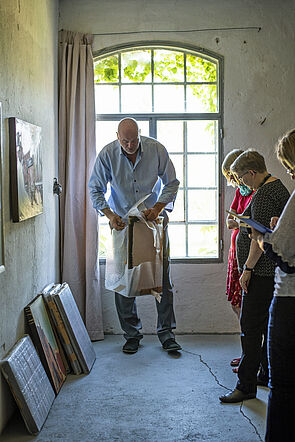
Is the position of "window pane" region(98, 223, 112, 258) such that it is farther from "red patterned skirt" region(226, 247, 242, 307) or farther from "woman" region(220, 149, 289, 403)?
"woman" region(220, 149, 289, 403)

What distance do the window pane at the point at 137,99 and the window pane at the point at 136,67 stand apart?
71mm

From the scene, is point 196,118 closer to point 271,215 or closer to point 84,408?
point 271,215

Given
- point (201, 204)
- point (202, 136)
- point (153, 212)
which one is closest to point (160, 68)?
point (202, 136)

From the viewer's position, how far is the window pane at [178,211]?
539cm

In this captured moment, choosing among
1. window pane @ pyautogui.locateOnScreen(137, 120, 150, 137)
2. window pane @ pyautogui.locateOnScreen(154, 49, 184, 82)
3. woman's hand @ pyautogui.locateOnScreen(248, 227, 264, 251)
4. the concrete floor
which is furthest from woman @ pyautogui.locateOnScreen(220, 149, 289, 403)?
window pane @ pyautogui.locateOnScreen(154, 49, 184, 82)

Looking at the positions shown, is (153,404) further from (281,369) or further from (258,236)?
(258,236)

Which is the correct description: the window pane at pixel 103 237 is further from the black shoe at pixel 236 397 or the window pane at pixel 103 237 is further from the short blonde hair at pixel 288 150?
the short blonde hair at pixel 288 150

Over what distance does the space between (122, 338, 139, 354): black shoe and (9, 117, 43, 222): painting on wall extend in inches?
54.6

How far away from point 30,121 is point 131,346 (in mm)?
1997

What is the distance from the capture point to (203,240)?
17.7 ft

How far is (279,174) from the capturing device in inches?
208

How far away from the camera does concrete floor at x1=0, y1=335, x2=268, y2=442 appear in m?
3.33

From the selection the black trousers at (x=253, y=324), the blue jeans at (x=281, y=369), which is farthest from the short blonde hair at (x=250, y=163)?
the blue jeans at (x=281, y=369)

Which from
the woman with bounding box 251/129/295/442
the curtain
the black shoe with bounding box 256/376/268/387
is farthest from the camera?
the curtain
